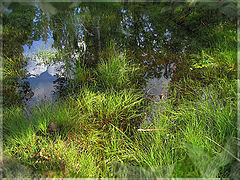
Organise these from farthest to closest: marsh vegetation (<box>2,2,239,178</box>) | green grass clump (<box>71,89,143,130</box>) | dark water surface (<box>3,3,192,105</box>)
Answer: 1. dark water surface (<box>3,3,192,105</box>)
2. green grass clump (<box>71,89,143,130</box>)
3. marsh vegetation (<box>2,2,239,178</box>)

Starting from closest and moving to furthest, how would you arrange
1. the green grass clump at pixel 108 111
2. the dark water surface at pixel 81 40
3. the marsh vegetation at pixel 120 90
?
1. the marsh vegetation at pixel 120 90
2. the green grass clump at pixel 108 111
3. the dark water surface at pixel 81 40

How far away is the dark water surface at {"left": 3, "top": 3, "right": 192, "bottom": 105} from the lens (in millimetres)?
2258

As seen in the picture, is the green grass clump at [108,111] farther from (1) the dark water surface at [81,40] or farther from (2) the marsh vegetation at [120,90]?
(1) the dark water surface at [81,40]

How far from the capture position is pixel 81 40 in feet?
8.67

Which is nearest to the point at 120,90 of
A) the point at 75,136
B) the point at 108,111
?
the point at 108,111

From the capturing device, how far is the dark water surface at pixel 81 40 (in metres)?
2.26

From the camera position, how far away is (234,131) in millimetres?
1302

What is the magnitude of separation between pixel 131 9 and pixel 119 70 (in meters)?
1.64

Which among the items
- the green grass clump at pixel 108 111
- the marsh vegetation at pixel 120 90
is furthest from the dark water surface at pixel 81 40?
the green grass clump at pixel 108 111

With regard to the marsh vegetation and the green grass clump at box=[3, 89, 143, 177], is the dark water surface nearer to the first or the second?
the marsh vegetation

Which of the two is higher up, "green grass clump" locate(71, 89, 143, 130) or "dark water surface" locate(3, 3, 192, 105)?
"dark water surface" locate(3, 3, 192, 105)


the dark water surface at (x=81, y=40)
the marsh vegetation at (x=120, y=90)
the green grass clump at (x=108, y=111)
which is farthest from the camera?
the dark water surface at (x=81, y=40)

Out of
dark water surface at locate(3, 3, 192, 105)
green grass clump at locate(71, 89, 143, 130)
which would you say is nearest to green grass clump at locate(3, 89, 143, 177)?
green grass clump at locate(71, 89, 143, 130)

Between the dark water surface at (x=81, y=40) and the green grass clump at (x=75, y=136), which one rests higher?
the dark water surface at (x=81, y=40)
